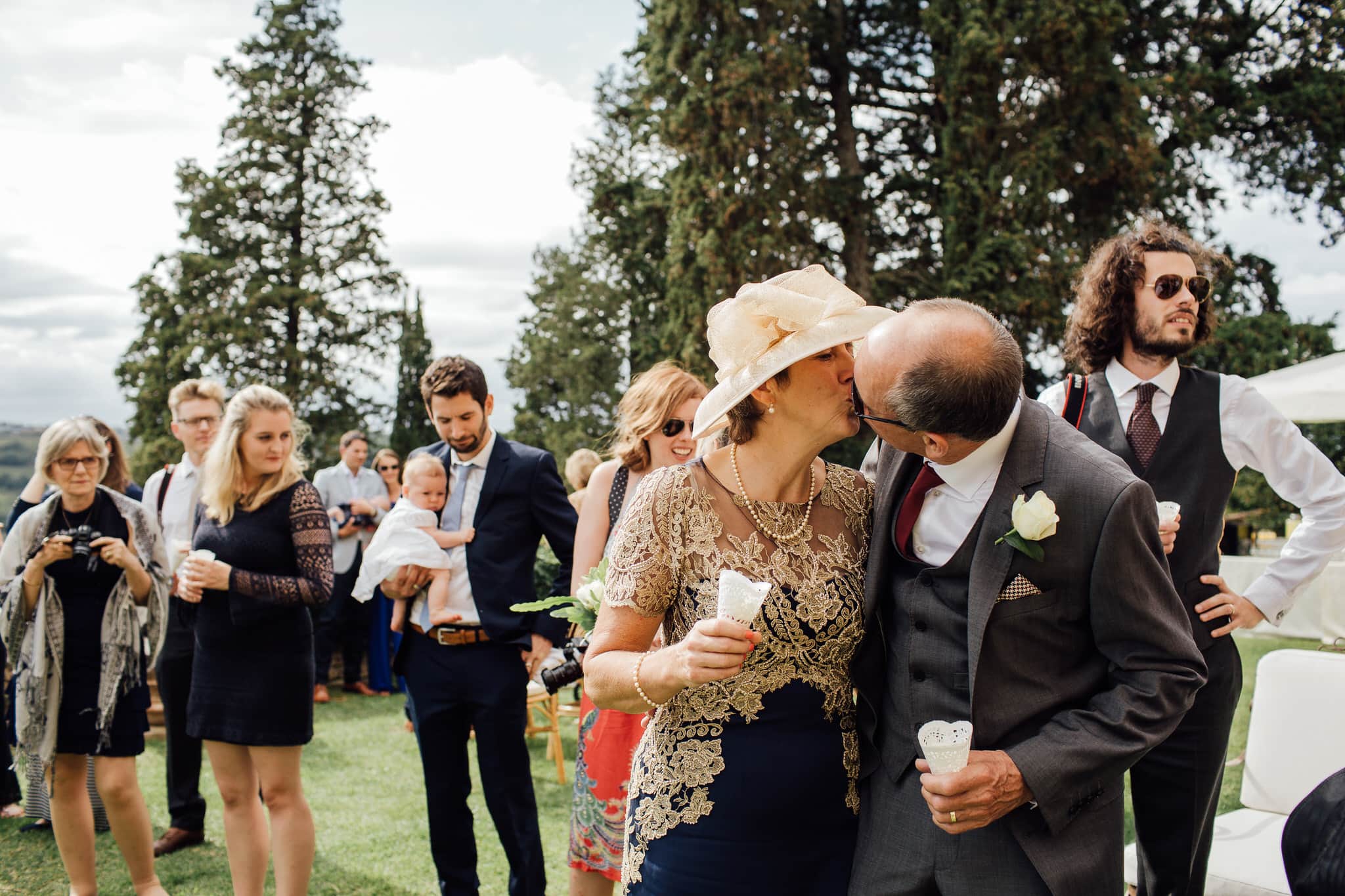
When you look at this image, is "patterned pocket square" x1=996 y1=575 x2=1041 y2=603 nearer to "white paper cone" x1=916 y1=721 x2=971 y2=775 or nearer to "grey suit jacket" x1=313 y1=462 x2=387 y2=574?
"white paper cone" x1=916 y1=721 x2=971 y2=775

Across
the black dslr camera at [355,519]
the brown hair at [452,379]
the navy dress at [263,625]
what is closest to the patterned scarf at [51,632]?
the navy dress at [263,625]

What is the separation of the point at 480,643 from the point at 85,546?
1914mm

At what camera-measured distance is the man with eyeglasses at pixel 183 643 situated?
18.7 feet

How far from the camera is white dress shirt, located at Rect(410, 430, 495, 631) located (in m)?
4.41

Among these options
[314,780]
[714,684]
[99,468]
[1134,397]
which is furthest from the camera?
[314,780]

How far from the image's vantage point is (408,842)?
588cm

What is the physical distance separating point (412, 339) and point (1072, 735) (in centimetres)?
2602

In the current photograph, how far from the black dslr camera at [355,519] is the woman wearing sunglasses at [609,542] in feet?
20.9

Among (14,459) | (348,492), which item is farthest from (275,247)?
(14,459)

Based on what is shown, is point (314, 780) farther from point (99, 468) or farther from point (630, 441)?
point (630, 441)

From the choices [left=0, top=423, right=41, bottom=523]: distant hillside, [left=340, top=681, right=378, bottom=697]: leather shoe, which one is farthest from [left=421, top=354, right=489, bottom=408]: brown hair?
[left=0, top=423, right=41, bottom=523]: distant hillside

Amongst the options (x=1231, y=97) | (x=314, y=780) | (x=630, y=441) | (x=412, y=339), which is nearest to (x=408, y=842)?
(x=314, y=780)

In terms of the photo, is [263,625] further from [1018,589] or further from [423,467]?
[1018,589]

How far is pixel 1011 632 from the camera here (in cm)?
203
